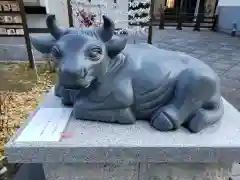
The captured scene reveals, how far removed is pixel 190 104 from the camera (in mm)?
1196

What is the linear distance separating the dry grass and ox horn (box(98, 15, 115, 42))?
1621mm

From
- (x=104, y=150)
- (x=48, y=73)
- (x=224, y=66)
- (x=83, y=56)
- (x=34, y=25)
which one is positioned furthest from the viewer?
(x=34, y=25)

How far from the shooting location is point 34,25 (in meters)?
6.13

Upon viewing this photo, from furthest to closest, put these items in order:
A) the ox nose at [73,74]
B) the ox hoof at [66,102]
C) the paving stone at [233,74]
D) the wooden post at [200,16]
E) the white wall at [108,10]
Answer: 1. the wooden post at [200,16]
2. the white wall at [108,10]
3. the paving stone at [233,74]
4. the ox hoof at [66,102]
5. the ox nose at [73,74]

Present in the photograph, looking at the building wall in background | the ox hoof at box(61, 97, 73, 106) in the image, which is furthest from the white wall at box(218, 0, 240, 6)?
the ox hoof at box(61, 97, 73, 106)

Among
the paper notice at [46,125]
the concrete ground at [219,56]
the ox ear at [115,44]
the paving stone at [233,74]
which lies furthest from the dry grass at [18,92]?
the paving stone at [233,74]

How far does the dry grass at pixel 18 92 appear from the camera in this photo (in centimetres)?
256

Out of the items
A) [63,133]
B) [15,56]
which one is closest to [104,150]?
[63,133]

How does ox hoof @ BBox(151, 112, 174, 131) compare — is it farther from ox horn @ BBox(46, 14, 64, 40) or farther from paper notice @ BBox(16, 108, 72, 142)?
ox horn @ BBox(46, 14, 64, 40)

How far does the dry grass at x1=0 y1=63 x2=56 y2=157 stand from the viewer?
101 inches

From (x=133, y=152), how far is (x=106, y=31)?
2.00ft

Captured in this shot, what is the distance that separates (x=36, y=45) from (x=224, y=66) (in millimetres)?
4475

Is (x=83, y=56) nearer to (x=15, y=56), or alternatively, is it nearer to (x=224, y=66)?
(x=224, y=66)

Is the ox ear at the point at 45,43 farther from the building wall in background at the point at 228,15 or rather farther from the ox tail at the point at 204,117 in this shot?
the building wall in background at the point at 228,15
